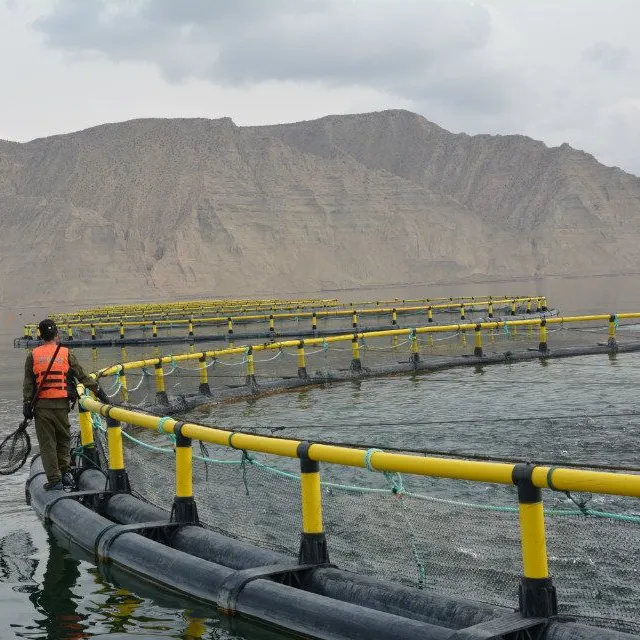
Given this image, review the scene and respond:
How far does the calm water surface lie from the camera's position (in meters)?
7.36

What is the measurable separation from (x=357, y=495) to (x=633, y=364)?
584 inches

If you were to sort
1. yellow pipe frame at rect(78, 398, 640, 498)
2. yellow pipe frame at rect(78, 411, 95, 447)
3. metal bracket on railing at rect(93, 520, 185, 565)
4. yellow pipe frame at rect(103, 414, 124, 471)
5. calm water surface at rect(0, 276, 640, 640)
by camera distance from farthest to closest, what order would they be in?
yellow pipe frame at rect(78, 411, 95, 447) < yellow pipe frame at rect(103, 414, 124, 471) < metal bracket on railing at rect(93, 520, 185, 565) < calm water surface at rect(0, 276, 640, 640) < yellow pipe frame at rect(78, 398, 640, 498)

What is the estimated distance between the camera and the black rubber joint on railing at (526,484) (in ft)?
18.9

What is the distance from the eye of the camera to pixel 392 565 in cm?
759

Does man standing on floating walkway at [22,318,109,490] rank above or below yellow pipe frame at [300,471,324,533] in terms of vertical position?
above

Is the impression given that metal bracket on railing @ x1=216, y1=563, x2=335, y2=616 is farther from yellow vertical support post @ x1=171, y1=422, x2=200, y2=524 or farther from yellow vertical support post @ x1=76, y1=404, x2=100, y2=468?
yellow vertical support post @ x1=76, y1=404, x2=100, y2=468

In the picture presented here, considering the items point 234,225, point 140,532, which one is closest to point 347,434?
point 140,532

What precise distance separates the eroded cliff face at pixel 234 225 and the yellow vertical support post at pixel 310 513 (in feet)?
445

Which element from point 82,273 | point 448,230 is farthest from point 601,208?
point 82,273

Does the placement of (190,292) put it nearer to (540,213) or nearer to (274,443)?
(540,213)

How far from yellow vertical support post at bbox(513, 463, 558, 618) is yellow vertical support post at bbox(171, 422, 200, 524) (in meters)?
3.59

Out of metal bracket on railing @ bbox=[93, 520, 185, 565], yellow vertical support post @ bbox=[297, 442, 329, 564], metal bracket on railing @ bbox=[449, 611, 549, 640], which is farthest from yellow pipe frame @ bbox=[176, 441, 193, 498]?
metal bracket on railing @ bbox=[449, 611, 549, 640]

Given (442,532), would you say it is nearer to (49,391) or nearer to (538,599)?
(538,599)

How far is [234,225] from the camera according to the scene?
16088 centimetres
